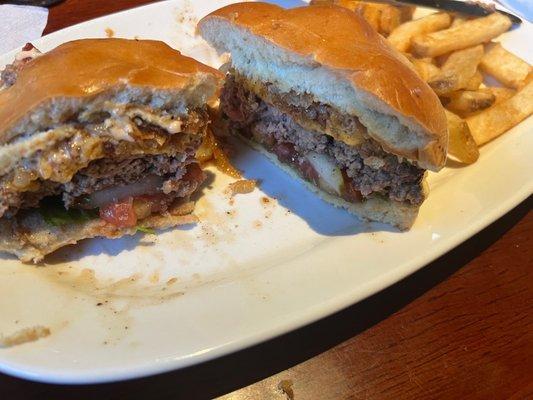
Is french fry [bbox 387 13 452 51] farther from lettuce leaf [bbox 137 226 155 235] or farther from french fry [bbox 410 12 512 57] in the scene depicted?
lettuce leaf [bbox 137 226 155 235]

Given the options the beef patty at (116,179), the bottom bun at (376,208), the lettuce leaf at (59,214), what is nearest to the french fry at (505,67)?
the bottom bun at (376,208)

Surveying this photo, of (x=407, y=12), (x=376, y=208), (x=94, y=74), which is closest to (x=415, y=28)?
(x=407, y=12)

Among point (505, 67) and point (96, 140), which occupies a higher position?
point (96, 140)

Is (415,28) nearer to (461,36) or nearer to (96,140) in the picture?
(461,36)

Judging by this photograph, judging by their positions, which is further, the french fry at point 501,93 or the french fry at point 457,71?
the french fry at point 501,93

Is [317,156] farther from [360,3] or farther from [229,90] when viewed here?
[360,3]

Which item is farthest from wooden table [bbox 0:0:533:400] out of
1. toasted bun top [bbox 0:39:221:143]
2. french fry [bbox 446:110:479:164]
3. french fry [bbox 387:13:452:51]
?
french fry [bbox 387:13:452:51]

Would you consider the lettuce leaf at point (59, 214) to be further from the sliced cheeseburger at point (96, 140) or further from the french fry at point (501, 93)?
the french fry at point (501, 93)
